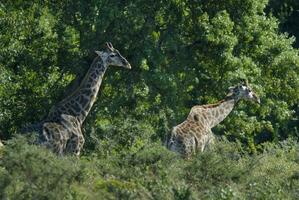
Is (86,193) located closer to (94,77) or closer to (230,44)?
(94,77)

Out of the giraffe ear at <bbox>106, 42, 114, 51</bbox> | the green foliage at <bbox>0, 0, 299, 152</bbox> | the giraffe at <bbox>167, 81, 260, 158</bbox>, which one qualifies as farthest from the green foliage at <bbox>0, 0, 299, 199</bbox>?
the giraffe ear at <bbox>106, 42, 114, 51</bbox>

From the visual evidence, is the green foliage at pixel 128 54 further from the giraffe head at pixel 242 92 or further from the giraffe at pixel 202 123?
the giraffe at pixel 202 123

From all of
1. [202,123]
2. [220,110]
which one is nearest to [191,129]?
[202,123]

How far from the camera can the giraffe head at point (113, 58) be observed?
2483 cm

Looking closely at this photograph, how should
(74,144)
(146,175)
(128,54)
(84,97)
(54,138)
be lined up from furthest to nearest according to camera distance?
1. (128,54)
2. (84,97)
3. (74,144)
4. (54,138)
5. (146,175)

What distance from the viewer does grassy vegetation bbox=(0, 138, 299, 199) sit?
18.8 metres

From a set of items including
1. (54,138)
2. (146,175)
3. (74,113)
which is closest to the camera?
(146,175)

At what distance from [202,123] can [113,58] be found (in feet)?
7.24

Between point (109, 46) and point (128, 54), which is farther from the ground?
point (109, 46)

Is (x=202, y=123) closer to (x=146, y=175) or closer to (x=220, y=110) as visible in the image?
(x=220, y=110)

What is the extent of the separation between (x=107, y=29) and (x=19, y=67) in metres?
2.00

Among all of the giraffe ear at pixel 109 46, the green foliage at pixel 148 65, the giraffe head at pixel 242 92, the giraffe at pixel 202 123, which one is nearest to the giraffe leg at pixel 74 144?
the green foliage at pixel 148 65

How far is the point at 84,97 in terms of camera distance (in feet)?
79.0

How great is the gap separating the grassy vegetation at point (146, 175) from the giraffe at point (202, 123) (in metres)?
0.59
